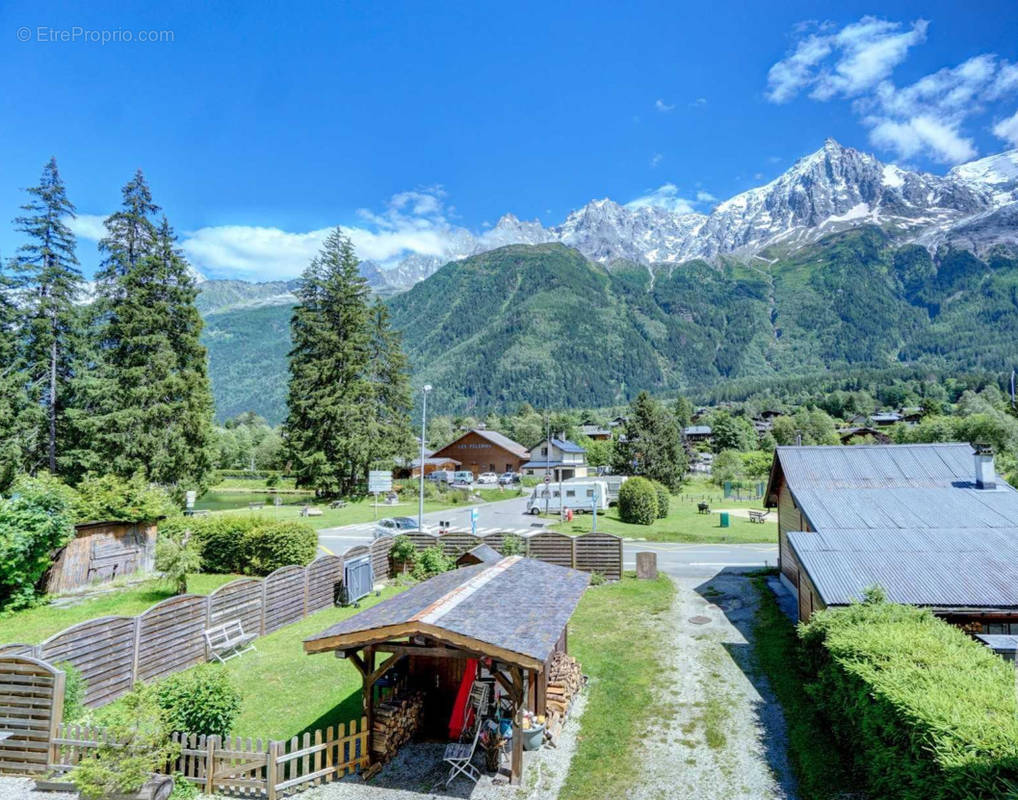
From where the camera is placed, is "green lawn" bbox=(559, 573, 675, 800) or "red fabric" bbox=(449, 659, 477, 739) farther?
"red fabric" bbox=(449, 659, 477, 739)

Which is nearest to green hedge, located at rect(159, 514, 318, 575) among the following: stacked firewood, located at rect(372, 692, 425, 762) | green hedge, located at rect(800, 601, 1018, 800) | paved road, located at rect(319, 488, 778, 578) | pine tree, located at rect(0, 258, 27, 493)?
paved road, located at rect(319, 488, 778, 578)

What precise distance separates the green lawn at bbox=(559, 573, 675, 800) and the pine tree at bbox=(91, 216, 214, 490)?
28305 mm

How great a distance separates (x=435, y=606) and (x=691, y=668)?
26.9 feet

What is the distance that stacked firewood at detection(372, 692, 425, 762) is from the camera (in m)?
10.2

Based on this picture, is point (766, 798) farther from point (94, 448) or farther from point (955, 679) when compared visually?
point (94, 448)

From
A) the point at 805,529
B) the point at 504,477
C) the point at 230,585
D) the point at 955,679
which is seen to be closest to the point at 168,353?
the point at 230,585

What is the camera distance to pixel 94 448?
34.9 meters

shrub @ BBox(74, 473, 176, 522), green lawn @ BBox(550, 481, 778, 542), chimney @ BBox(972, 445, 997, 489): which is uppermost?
chimney @ BBox(972, 445, 997, 489)

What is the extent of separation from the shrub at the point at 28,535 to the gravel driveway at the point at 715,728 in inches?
733

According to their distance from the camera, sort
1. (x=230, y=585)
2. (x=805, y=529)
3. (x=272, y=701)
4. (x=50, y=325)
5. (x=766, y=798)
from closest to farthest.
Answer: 1. (x=766, y=798)
2. (x=272, y=701)
3. (x=230, y=585)
4. (x=805, y=529)
5. (x=50, y=325)

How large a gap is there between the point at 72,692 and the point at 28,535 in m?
9.85

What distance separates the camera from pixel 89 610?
59.6 ft

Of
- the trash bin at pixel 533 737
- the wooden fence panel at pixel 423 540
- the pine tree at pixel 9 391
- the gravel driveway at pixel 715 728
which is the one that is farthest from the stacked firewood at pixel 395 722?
the pine tree at pixel 9 391

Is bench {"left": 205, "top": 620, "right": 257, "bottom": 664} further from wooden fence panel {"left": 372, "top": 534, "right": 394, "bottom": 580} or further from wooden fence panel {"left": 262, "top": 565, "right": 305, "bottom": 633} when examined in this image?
wooden fence panel {"left": 372, "top": 534, "right": 394, "bottom": 580}
